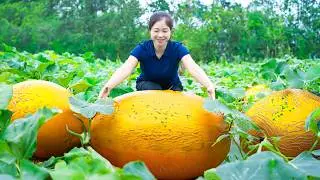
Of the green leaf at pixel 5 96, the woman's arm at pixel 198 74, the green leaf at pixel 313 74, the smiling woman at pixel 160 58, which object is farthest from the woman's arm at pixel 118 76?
the green leaf at pixel 5 96

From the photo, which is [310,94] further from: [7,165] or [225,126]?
[7,165]

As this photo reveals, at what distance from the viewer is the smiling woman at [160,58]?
274 centimetres

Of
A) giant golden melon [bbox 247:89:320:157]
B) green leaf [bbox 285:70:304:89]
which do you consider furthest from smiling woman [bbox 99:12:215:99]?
giant golden melon [bbox 247:89:320:157]

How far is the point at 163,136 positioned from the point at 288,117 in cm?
41

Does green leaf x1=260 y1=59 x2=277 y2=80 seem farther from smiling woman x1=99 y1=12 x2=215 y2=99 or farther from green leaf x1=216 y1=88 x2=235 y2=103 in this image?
green leaf x1=216 y1=88 x2=235 y2=103

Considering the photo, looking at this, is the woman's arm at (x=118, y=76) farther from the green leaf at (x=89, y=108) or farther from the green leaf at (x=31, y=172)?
the green leaf at (x=31, y=172)

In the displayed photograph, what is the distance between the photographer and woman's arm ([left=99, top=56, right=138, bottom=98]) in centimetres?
233

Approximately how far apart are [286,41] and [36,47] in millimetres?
12489

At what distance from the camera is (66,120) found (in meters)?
1.64

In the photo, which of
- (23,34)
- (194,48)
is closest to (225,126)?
(194,48)

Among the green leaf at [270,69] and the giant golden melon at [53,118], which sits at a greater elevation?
the giant golden melon at [53,118]

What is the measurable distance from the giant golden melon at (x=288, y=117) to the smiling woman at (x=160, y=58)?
81 centimetres

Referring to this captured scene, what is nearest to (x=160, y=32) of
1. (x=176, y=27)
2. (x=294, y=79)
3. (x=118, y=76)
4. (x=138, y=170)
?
(x=118, y=76)

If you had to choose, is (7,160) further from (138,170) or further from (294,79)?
(294,79)
